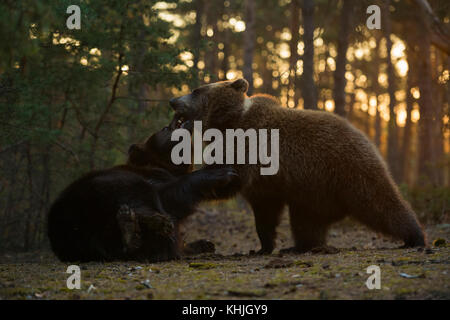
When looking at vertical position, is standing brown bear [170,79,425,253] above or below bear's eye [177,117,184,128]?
below

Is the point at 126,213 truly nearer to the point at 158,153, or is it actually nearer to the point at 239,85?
the point at 158,153

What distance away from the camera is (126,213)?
487cm

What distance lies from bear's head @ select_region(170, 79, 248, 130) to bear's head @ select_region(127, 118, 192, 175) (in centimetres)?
29

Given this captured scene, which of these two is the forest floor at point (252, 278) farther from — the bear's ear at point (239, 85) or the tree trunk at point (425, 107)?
the tree trunk at point (425, 107)

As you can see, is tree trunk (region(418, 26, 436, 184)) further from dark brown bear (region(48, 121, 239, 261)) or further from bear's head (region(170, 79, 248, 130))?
dark brown bear (region(48, 121, 239, 261))

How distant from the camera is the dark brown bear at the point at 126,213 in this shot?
16.6 feet

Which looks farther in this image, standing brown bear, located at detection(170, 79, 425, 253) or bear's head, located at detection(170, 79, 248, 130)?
bear's head, located at detection(170, 79, 248, 130)

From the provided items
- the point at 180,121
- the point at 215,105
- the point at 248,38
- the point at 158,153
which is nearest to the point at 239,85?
the point at 215,105

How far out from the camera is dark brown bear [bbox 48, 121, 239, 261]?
5.06m

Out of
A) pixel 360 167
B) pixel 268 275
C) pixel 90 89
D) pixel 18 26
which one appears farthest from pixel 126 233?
pixel 90 89

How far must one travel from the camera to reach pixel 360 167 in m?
5.44

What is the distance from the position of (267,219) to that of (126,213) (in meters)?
1.99

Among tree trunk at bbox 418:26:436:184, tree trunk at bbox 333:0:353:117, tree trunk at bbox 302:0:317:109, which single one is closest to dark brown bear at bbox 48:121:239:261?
tree trunk at bbox 302:0:317:109

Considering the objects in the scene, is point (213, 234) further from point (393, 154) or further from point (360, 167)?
point (393, 154)
